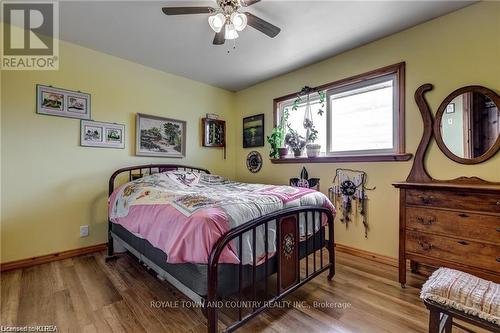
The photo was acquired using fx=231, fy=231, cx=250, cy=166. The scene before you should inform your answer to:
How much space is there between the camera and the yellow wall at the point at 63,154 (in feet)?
7.57

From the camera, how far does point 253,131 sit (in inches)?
155

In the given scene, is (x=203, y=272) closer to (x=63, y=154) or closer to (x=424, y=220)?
(x=424, y=220)

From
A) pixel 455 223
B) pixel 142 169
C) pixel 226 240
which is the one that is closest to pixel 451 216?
pixel 455 223

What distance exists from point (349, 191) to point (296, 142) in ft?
3.20

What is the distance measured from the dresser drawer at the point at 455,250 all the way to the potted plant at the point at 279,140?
1.88 meters

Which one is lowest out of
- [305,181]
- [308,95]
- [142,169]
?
[305,181]

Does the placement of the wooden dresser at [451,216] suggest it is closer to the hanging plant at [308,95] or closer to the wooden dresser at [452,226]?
the wooden dresser at [452,226]

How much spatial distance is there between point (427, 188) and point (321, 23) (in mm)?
1764

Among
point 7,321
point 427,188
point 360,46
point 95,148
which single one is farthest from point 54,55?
point 427,188

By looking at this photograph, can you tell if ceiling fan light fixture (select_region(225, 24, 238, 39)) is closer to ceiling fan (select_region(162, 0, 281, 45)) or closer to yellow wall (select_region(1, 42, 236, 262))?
ceiling fan (select_region(162, 0, 281, 45))

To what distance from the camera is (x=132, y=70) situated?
122 inches

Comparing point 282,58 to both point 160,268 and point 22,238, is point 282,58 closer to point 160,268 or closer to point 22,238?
point 160,268

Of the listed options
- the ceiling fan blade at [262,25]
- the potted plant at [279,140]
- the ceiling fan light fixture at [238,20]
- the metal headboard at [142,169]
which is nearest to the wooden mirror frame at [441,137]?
the ceiling fan blade at [262,25]

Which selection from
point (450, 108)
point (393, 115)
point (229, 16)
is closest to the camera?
point (229, 16)
